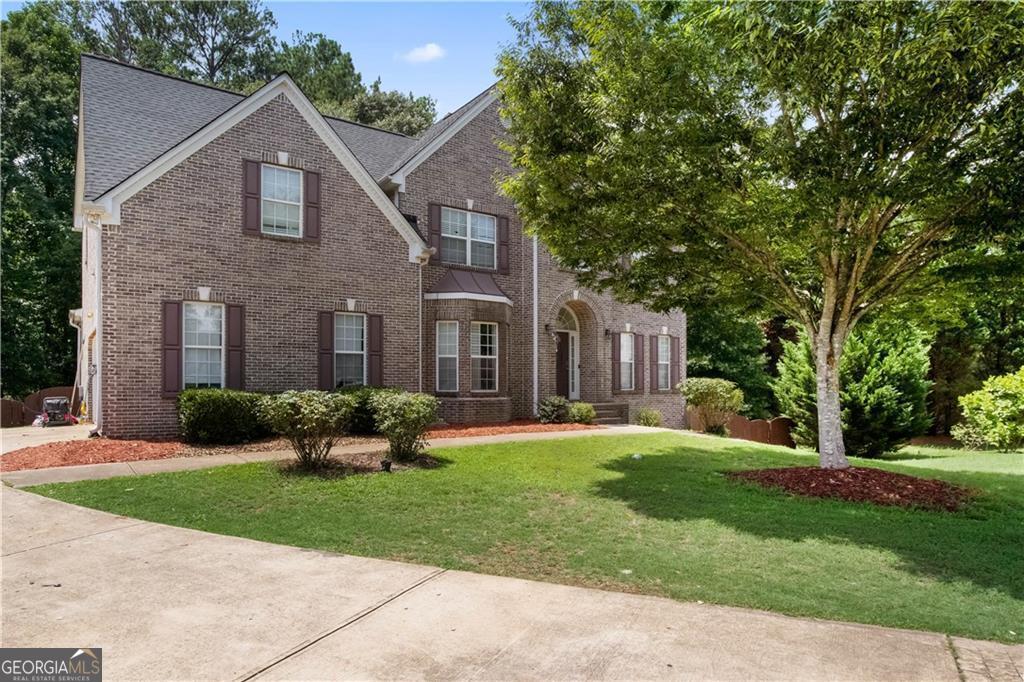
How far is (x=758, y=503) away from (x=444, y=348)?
10.1m

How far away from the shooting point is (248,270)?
13.2 meters

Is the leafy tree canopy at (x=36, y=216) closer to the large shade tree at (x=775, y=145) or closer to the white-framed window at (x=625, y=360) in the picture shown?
the white-framed window at (x=625, y=360)

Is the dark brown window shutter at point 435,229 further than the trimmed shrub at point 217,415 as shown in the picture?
Yes

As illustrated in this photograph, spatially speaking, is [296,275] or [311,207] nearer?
[296,275]

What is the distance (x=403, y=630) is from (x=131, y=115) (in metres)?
14.7

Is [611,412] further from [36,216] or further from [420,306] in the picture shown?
[36,216]

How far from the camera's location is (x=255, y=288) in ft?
43.7

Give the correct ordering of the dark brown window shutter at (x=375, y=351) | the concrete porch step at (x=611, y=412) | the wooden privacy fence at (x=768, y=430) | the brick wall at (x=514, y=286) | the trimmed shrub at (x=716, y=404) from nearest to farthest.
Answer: the dark brown window shutter at (x=375, y=351) → the brick wall at (x=514, y=286) → the wooden privacy fence at (x=768, y=430) → the concrete porch step at (x=611, y=412) → the trimmed shrub at (x=716, y=404)

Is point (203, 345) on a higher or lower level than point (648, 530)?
higher

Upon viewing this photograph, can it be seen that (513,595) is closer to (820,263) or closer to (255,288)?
(820,263)

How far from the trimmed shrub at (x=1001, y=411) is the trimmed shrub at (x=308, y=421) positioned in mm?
16637

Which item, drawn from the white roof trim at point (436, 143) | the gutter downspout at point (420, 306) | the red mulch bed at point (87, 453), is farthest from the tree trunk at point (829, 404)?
the red mulch bed at point (87, 453)

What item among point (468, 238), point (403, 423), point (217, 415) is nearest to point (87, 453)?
point (217, 415)

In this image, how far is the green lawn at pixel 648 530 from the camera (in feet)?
15.8
